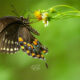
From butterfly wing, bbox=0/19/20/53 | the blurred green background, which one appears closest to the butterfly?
butterfly wing, bbox=0/19/20/53

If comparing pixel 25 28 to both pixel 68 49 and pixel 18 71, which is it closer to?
pixel 68 49

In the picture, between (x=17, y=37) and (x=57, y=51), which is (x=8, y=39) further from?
(x=57, y=51)

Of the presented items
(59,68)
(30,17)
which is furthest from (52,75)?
(30,17)

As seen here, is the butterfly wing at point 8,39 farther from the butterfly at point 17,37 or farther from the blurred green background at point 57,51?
the blurred green background at point 57,51

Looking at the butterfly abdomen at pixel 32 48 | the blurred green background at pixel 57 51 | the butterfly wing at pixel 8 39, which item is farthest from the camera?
the blurred green background at pixel 57 51

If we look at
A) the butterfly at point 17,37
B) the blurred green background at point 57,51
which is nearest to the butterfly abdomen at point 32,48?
the butterfly at point 17,37

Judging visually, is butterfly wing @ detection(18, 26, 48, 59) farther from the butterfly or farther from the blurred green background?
the blurred green background

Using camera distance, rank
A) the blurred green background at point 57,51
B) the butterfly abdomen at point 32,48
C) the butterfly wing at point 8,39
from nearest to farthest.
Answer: the butterfly abdomen at point 32,48
the butterfly wing at point 8,39
the blurred green background at point 57,51

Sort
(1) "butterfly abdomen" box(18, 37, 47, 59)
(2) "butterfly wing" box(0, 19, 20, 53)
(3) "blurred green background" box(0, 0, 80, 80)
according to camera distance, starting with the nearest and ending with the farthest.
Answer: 1. (1) "butterfly abdomen" box(18, 37, 47, 59)
2. (2) "butterfly wing" box(0, 19, 20, 53)
3. (3) "blurred green background" box(0, 0, 80, 80)
